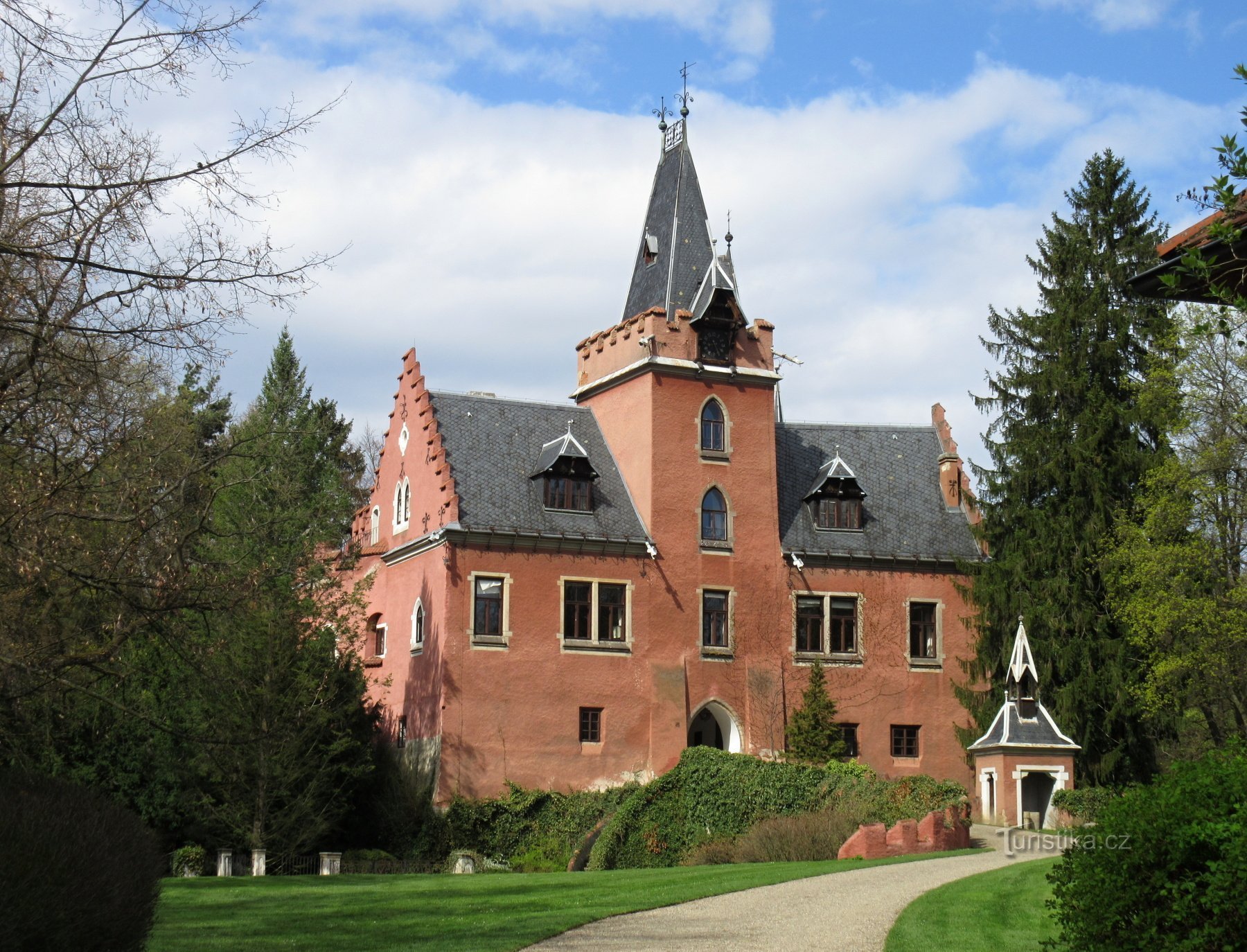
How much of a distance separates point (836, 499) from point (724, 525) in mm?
3467

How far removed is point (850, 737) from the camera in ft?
121

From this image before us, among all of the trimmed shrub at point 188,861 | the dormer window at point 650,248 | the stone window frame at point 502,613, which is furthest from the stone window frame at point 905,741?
the trimmed shrub at point 188,861

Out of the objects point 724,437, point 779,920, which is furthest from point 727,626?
point 779,920

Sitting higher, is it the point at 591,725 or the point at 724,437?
the point at 724,437

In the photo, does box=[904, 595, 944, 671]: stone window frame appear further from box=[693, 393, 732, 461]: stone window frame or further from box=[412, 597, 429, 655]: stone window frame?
box=[412, 597, 429, 655]: stone window frame

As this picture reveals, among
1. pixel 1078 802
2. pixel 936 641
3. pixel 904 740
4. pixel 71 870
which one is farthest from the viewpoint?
pixel 936 641

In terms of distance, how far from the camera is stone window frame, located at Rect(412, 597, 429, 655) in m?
35.6

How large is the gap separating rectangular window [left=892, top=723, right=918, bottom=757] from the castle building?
0.09 meters

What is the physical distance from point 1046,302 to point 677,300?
30.1 ft

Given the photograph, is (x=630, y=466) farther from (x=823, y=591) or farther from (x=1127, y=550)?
(x=1127, y=550)

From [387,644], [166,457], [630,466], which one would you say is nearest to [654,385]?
[630,466]

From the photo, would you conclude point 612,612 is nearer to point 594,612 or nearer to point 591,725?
point 594,612

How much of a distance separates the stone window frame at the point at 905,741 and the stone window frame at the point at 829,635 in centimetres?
187

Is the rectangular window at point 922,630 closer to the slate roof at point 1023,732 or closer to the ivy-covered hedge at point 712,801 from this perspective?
the slate roof at point 1023,732
